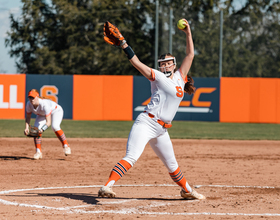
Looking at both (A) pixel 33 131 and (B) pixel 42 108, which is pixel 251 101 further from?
(A) pixel 33 131

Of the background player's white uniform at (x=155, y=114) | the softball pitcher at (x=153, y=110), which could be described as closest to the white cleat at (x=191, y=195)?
the softball pitcher at (x=153, y=110)

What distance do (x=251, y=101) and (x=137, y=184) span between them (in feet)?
49.7

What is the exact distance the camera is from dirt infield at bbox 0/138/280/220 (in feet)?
16.5

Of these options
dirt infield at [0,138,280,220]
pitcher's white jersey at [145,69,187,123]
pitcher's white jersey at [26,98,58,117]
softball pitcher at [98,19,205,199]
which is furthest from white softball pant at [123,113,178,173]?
pitcher's white jersey at [26,98,58,117]

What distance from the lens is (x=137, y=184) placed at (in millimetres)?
6934

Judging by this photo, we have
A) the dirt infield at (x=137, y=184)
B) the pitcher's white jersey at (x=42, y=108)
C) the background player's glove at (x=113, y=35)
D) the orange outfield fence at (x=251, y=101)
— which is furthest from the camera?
the orange outfield fence at (x=251, y=101)

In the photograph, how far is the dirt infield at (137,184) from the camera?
5.02 meters

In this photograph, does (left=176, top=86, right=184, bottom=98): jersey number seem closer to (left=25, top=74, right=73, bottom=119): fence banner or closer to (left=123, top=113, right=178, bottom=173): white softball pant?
(left=123, top=113, right=178, bottom=173): white softball pant

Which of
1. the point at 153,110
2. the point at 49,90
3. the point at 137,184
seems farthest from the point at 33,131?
the point at 49,90

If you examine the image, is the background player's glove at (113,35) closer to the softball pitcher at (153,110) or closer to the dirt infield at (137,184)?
the softball pitcher at (153,110)

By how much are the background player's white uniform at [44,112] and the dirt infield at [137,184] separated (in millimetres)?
808

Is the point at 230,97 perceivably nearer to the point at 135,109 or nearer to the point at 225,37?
the point at 135,109

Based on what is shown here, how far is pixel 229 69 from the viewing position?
1051 inches

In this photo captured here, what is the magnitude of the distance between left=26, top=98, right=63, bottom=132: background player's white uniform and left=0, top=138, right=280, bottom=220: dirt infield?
81 centimetres
